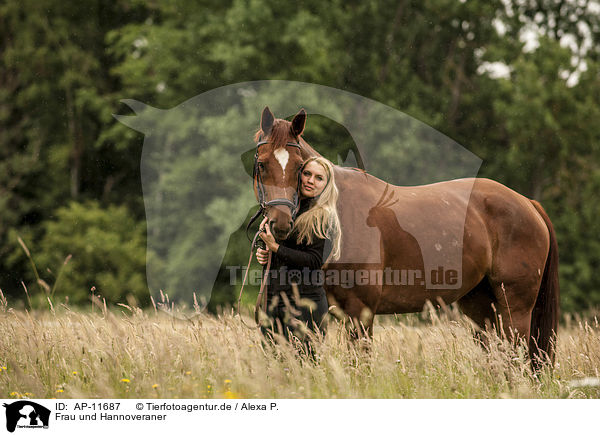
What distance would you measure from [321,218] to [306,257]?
0.35 metres

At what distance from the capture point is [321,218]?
3.81 m

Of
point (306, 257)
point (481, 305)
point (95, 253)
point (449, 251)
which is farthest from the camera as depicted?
point (95, 253)

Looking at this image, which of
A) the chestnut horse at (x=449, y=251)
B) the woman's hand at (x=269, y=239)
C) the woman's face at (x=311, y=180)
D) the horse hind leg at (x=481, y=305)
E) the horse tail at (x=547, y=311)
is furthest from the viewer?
the horse hind leg at (x=481, y=305)

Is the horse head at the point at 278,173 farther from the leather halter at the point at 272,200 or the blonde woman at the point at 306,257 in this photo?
the blonde woman at the point at 306,257

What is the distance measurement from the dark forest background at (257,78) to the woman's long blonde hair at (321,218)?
33.9ft

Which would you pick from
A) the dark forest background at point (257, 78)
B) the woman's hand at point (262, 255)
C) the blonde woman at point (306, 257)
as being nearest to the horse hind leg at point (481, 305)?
the blonde woman at point (306, 257)

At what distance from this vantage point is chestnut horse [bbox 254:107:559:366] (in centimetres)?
428

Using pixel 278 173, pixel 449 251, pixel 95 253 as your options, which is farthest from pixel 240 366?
pixel 95 253

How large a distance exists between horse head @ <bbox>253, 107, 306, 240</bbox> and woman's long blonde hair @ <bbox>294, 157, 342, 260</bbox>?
0.15 m

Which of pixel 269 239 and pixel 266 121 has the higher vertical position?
pixel 266 121

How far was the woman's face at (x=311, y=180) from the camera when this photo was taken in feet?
12.4

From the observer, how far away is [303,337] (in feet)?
12.4
